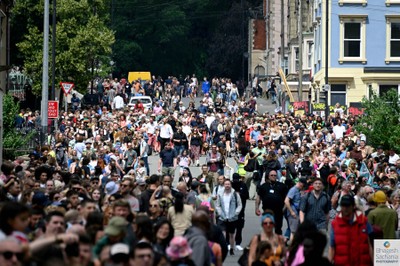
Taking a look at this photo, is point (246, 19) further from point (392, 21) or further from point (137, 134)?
point (137, 134)

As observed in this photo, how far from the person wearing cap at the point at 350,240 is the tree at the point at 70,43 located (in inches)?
1760

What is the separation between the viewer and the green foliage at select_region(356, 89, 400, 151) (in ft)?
137

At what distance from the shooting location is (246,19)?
116750 millimetres

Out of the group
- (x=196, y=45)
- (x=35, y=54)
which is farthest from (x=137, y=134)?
(x=196, y=45)

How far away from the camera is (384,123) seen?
42.5 meters

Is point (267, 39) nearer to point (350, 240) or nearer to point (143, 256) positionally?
point (350, 240)

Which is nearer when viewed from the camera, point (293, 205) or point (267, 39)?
point (293, 205)

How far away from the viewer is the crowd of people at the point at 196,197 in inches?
549

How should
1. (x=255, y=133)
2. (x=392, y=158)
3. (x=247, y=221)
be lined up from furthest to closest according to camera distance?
(x=255, y=133) < (x=392, y=158) < (x=247, y=221)

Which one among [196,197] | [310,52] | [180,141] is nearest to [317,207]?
[196,197]

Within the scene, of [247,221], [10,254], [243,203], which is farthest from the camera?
[247,221]

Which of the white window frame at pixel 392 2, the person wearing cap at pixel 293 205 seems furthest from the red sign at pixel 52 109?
the white window frame at pixel 392 2

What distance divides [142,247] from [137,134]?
111 feet

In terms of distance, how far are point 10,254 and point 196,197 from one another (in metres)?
13.1
